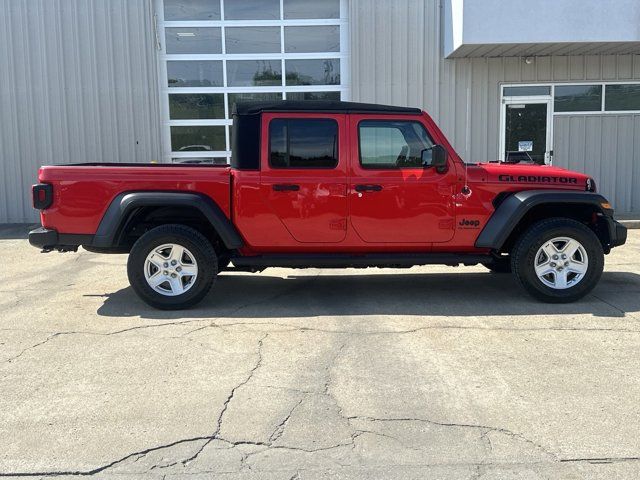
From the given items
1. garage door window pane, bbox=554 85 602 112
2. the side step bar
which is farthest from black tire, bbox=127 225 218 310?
garage door window pane, bbox=554 85 602 112

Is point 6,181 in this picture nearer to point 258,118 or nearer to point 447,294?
point 258,118

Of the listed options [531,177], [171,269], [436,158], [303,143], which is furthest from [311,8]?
[171,269]

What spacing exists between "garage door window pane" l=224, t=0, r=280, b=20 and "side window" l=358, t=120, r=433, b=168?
24.9 ft

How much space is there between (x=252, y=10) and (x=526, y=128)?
6.35 metres

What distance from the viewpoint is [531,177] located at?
6.29 meters

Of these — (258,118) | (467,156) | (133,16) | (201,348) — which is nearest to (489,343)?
(201,348)

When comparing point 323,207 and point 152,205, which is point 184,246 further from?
point 323,207

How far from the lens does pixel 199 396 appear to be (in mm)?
3988

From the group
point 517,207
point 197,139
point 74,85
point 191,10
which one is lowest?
point 517,207

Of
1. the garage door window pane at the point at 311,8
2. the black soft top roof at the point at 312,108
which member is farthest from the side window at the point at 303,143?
the garage door window pane at the point at 311,8

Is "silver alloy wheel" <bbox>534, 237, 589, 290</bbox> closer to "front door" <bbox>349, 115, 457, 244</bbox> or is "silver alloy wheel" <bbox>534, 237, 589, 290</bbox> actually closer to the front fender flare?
the front fender flare

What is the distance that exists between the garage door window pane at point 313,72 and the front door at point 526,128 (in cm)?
368

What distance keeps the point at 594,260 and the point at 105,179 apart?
5032mm

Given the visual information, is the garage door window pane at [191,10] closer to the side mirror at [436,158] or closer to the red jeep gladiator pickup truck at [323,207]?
the red jeep gladiator pickup truck at [323,207]
